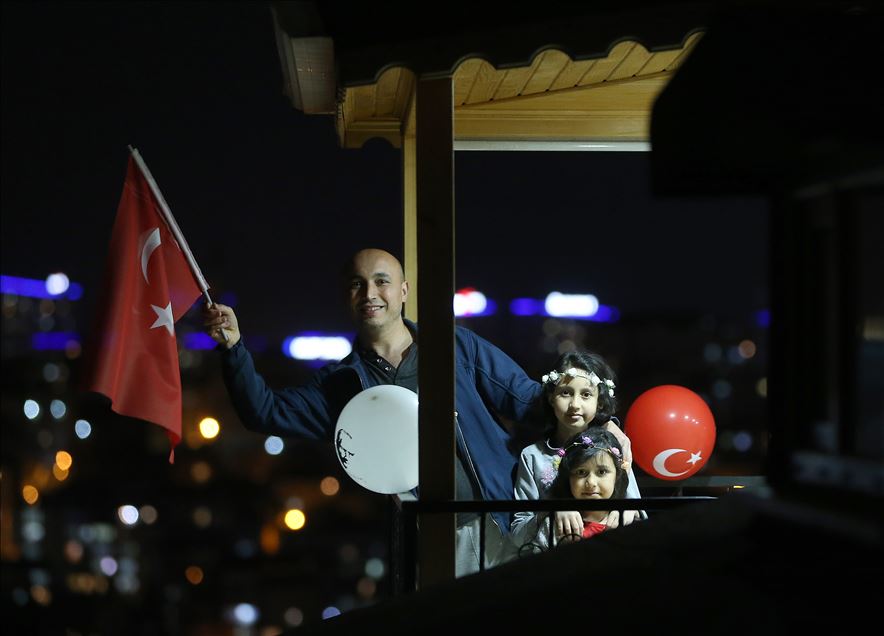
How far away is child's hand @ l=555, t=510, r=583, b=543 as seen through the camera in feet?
17.0

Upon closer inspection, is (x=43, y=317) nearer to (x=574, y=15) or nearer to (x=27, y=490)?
(x=27, y=490)

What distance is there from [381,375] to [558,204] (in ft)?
277

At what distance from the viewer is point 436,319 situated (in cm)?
495

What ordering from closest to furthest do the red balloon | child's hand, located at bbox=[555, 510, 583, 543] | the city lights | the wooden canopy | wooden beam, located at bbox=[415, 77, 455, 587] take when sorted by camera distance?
1. the wooden canopy
2. wooden beam, located at bbox=[415, 77, 455, 587]
3. child's hand, located at bbox=[555, 510, 583, 543]
4. the red balloon
5. the city lights

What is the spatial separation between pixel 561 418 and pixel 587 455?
14.9 inches

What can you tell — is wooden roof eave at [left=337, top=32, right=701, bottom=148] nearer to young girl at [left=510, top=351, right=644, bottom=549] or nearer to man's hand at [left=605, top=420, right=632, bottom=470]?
young girl at [left=510, top=351, right=644, bottom=549]

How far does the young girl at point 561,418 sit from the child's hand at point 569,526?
0.21 m

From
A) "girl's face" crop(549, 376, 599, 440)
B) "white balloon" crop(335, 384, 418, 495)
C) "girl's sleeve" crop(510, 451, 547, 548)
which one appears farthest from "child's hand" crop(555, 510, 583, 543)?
"white balloon" crop(335, 384, 418, 495)

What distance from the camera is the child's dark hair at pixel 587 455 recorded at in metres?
5.49

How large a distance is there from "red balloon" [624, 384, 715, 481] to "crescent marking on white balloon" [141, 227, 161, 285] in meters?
2.78

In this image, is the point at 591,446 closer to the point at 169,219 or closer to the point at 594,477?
the point at 594,477

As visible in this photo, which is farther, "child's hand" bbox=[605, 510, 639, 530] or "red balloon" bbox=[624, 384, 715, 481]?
"red balloon" bbox=[624, 384, 715, 481]

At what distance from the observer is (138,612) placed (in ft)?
187

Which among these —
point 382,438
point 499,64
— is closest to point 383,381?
point 382,438
